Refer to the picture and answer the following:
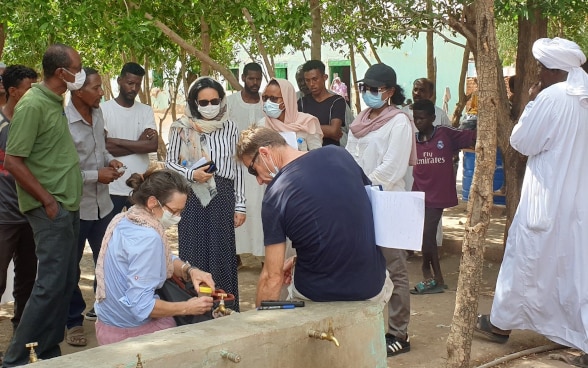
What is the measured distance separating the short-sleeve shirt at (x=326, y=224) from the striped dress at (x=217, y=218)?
6.03 ft

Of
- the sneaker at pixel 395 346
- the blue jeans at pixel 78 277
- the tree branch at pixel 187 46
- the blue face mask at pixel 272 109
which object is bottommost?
the sneaker at pixel 395 346

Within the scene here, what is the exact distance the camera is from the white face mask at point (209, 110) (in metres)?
5.48

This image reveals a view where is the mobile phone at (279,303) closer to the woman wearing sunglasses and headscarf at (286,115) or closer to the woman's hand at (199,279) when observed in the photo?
the woman's hand at (199,279)

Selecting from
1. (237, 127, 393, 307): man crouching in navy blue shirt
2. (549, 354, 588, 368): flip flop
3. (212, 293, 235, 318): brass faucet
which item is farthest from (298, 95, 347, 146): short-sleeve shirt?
(212, 293, 235, 318): brass faucet

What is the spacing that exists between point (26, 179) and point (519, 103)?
A: 4497 mm

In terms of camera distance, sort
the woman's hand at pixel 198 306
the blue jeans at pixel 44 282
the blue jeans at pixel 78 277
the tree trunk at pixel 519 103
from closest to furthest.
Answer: the woman's hand at pixel 198 306, the blue jeans at pixel 44 282, the blue jeans at pixel 78 277, the tree trunk at pixel 519 103

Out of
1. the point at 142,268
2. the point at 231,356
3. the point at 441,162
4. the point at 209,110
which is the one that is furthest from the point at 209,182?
the point at 231,356

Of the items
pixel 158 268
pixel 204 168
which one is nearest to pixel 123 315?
pixel 158 268

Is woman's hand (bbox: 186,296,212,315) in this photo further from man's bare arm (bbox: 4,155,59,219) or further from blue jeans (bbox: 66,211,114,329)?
blue jeans (bbox: 66,211,114,329)

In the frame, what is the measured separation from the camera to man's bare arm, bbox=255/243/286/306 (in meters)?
3.63

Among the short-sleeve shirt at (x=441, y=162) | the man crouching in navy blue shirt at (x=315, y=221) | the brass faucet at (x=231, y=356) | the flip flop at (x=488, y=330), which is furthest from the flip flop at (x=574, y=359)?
the brass faucet at (x=231, y=356)

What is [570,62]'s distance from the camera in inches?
200

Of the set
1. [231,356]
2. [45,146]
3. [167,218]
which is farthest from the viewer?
[45,146]

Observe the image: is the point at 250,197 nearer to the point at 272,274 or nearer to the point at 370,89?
the point at 370,89
